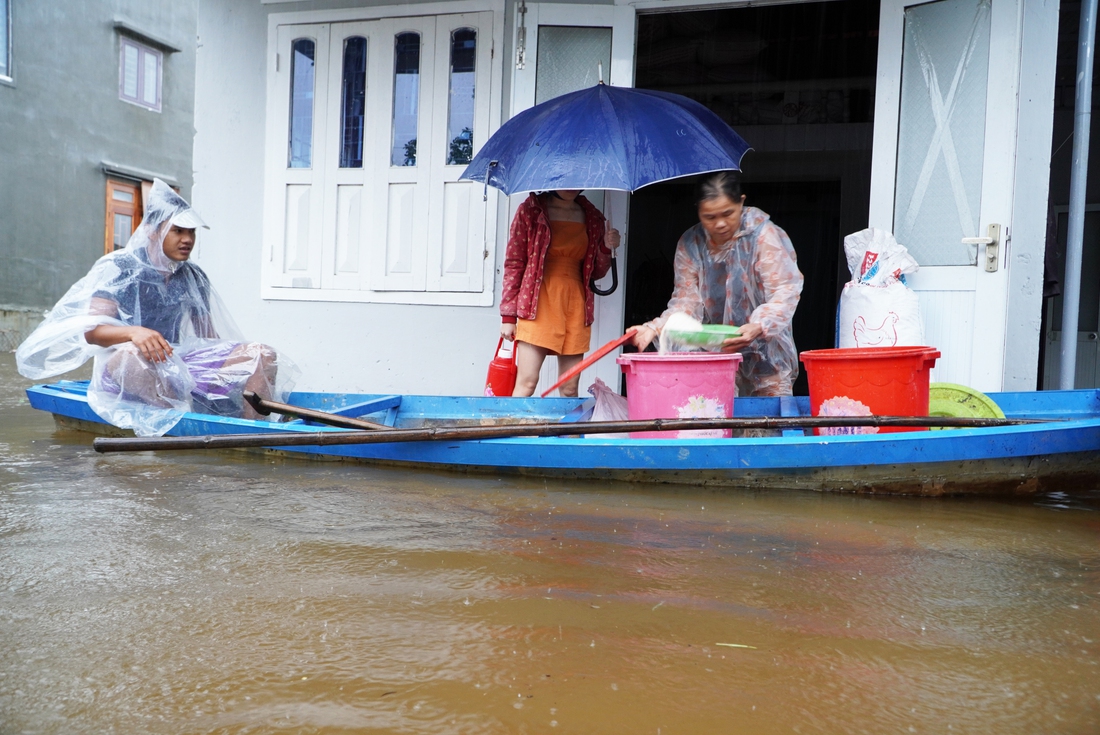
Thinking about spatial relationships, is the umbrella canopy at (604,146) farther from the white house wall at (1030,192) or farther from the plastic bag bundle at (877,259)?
the white house wall at (1030,192)

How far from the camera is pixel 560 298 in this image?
537cm

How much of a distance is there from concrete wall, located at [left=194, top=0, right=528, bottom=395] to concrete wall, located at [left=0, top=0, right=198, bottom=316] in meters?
9.04

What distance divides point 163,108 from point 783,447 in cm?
1693

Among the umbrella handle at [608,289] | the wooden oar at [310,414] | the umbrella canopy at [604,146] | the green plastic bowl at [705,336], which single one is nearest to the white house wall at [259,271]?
the umbrella handle at [608,289]

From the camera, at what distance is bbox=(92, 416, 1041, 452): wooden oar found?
3703mm

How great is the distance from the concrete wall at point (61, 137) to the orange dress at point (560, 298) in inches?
467

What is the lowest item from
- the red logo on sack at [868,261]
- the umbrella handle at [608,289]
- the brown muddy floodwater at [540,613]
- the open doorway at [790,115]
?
the brown muddy floodwater at [540,613]

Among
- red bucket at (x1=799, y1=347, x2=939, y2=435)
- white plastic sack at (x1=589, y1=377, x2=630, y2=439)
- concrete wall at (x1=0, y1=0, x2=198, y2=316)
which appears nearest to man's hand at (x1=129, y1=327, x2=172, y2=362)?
white plastic sack at (x1=589, y1=377, x2=630, y2=439)

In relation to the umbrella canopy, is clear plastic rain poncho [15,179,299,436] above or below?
below

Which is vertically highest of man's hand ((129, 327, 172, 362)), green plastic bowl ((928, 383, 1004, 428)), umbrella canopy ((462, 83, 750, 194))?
umbrella canopy ((462, 83, 750, 194))

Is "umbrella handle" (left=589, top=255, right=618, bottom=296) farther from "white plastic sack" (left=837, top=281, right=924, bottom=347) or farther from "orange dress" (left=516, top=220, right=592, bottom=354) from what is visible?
"white plastic sack" (left=837, top=281, right=924, bottom=347)

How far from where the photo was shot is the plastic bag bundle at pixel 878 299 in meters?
4.75

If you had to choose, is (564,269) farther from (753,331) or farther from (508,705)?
(508,705)

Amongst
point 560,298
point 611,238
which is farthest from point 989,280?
point 560,298
